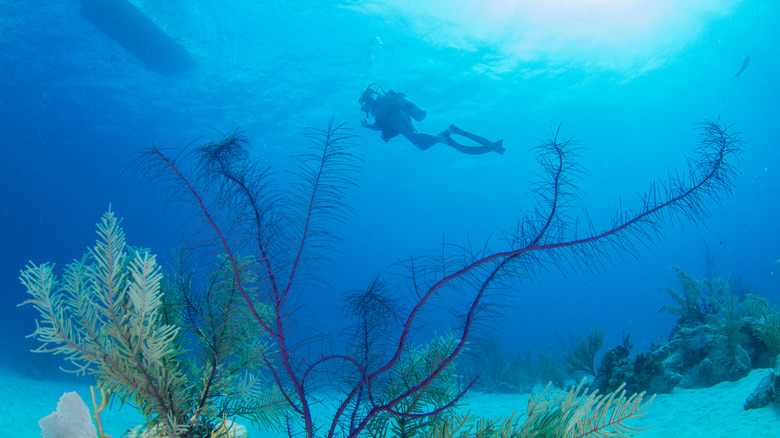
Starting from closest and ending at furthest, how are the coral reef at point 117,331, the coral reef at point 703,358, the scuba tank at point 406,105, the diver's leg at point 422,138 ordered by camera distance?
the coral reef at point 117,331 < the coral reef at point 703,358 < the scuba tank at point 406,105 < the diver's leg at point 422,138

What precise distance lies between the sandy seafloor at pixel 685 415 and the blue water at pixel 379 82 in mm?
3157

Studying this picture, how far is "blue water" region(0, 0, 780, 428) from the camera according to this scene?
19703 mm

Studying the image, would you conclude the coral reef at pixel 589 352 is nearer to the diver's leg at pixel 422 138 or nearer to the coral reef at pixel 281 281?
the coral reef at pixel 281 281

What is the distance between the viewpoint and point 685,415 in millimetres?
5230

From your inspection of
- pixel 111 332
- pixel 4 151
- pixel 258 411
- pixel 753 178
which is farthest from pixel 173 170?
pixel 753 178

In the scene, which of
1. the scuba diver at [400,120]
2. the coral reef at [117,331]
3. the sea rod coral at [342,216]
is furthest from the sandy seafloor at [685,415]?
the scuba diver at [400,120]

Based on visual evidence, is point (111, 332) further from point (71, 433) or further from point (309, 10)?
point (309, 10)

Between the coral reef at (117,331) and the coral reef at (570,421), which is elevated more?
the coral reef at (117,331)

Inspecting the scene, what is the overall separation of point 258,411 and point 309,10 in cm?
2046

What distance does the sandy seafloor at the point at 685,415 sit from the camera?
4.24 meters

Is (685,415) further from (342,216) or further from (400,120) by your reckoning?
(400,120)

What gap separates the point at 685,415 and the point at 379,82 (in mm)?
23474

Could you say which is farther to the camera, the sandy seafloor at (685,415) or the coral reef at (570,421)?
the sandy seafloor at (685,415)

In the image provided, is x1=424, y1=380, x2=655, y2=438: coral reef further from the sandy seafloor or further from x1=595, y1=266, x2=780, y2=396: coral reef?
x1=595, y1=266, x2=780, y2=396: coral reef
